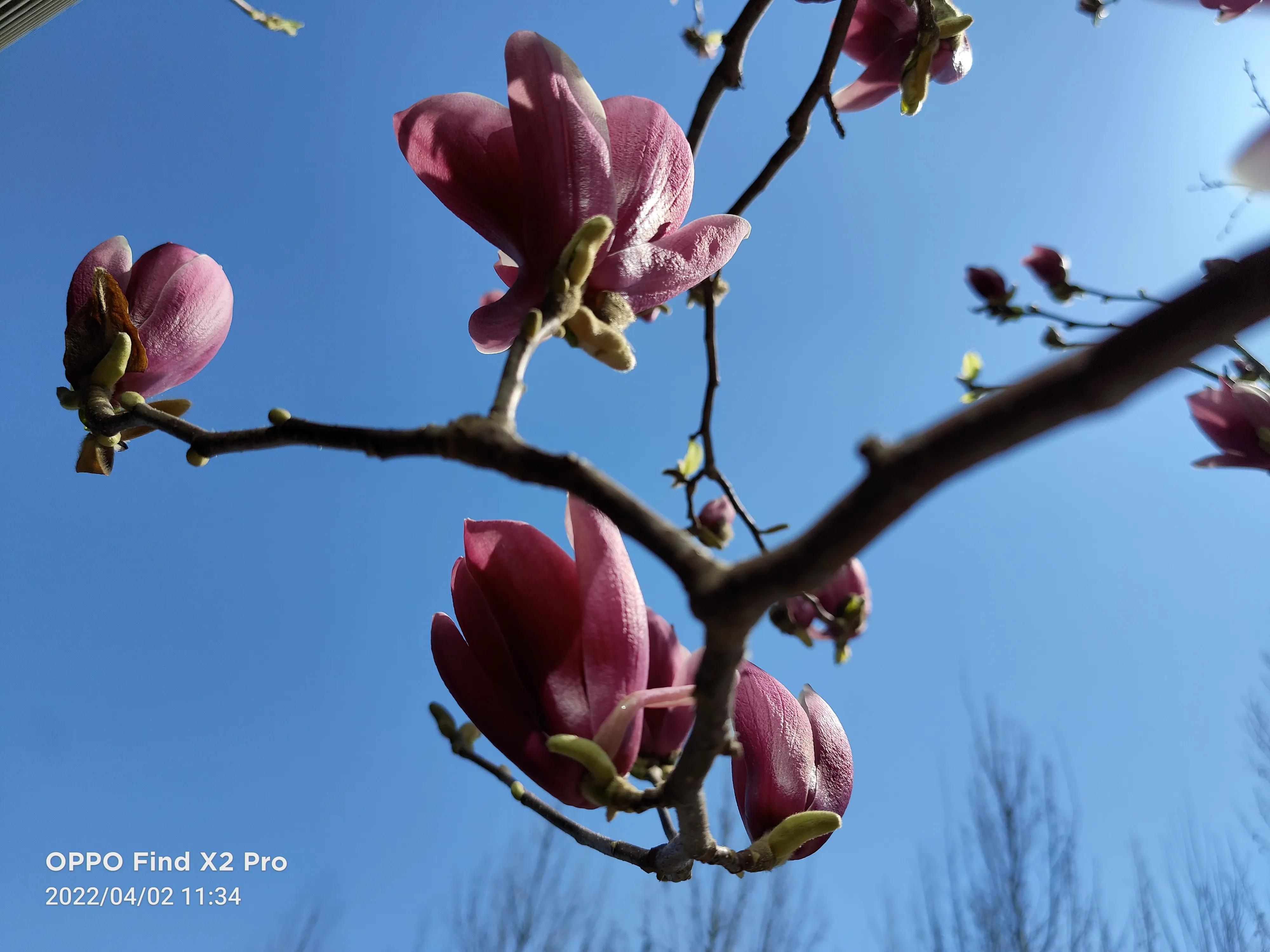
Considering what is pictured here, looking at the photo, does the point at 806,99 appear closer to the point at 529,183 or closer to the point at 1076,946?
the point at 529,183

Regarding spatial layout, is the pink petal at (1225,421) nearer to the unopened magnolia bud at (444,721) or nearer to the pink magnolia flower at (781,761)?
the pink magnolia flower at (781,761)

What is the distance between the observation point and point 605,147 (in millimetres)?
284

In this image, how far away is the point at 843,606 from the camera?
960 millimetres

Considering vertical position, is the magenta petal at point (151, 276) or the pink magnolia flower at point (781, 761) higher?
the magenta petal at point (151, 276)

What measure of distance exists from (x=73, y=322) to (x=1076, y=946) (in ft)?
19.4

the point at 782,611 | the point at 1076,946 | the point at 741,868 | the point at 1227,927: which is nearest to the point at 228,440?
the point at 741,868

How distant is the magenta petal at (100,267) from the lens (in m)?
0.38

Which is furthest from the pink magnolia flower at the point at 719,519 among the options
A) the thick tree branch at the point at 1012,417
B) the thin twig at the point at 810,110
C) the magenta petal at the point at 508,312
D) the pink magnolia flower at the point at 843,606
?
the thick tree branch at the point at 1012,417

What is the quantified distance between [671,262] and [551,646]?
0.54ft

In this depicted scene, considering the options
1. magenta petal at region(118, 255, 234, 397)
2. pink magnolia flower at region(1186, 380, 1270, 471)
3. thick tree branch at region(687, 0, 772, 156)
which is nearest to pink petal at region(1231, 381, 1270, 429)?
pink magnolia flower at region(1186, 380, 1270, 471)

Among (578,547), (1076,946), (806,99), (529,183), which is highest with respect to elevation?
(806,99)

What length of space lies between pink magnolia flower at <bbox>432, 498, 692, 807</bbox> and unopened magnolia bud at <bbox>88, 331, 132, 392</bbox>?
213 mm

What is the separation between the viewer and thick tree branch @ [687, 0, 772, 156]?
61 centimetres

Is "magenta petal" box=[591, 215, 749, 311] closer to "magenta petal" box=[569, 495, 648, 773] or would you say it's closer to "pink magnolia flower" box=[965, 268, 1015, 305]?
"magenta petal" box=[569, 495, 648, 773]
